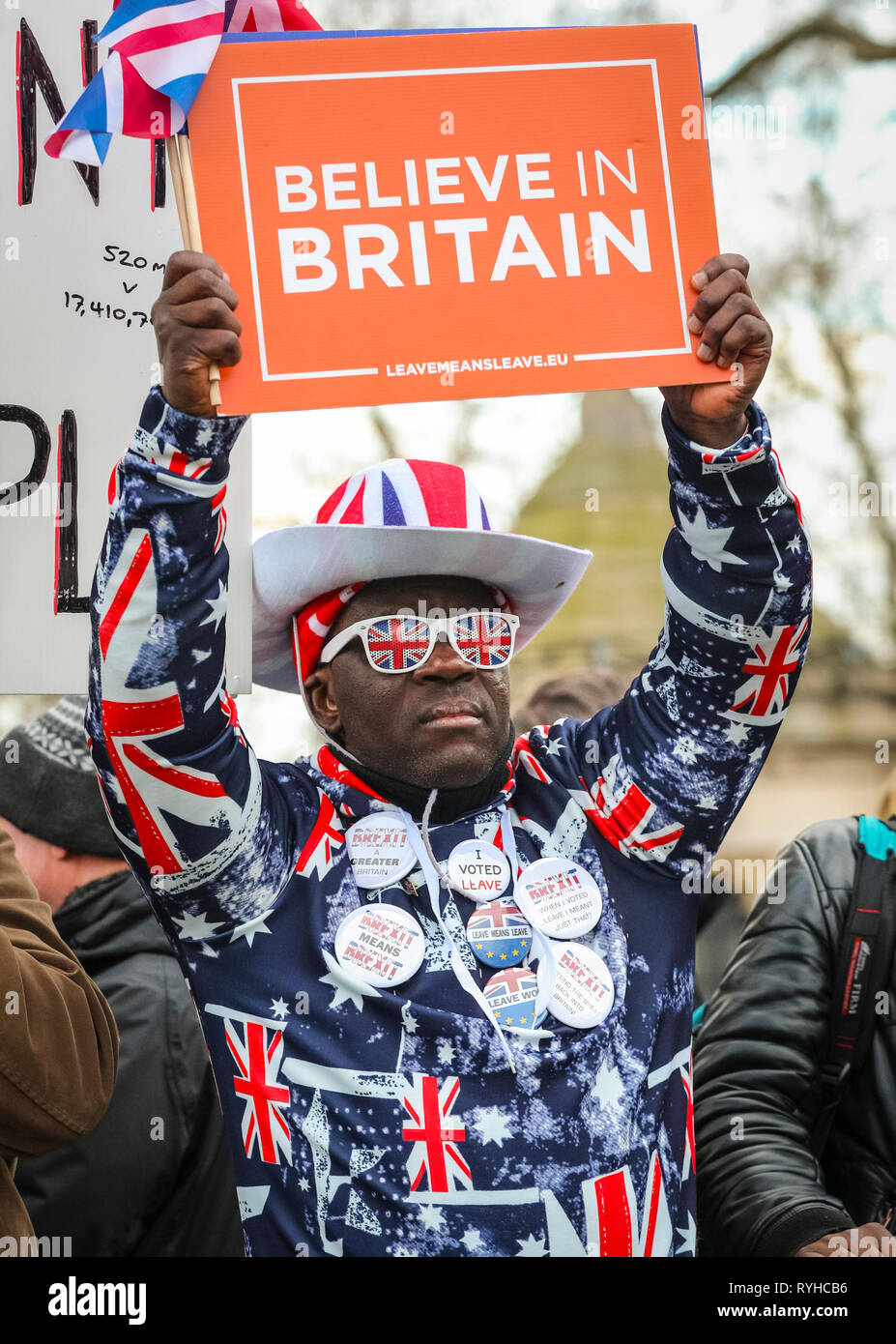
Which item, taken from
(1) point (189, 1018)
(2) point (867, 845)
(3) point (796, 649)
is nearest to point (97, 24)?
(3) point (796, 649)

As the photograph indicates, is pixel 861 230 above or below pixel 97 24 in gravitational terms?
above

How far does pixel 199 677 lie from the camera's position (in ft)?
7.22

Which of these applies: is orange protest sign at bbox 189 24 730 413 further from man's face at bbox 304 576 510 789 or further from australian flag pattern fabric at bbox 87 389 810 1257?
man's face at bbox 304 576 510 789

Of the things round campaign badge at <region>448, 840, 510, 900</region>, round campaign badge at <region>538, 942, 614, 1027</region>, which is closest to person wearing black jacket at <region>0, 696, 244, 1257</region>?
round campaign badge at <region>448, 840, 510, 900</region>

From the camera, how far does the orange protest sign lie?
2.18 metres

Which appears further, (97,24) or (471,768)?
(97,24)

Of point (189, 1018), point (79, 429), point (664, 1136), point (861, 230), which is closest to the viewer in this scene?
point (664, 1136)

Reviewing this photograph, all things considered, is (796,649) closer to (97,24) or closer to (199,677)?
(199,677)

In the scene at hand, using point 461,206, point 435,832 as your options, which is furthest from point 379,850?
point 461,206

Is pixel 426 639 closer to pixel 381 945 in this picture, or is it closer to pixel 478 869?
pixel 478 869

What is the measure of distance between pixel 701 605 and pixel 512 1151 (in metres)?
0.89

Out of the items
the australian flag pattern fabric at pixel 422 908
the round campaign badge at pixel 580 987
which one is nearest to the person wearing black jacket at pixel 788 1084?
the australian flag pattern fabric at pixel 422 908

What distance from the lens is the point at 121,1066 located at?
9.24ft
